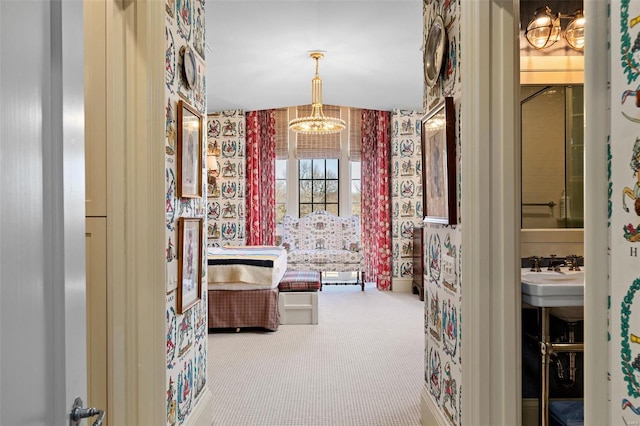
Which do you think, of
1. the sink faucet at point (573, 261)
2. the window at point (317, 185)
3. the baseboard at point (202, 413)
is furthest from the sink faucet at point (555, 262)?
the window at point (317, 185)

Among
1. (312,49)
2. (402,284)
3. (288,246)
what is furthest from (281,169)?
(312,49)

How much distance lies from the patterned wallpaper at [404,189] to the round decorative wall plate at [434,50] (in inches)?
181

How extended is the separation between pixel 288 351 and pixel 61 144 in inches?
136

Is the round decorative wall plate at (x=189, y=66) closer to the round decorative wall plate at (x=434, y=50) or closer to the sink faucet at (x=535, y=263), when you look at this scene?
the round decorative wall plate at (x=434, y=50)

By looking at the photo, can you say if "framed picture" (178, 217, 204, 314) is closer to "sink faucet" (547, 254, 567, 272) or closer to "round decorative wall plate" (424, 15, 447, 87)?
"round decorative wall plate" (424, 15, 447, 87)

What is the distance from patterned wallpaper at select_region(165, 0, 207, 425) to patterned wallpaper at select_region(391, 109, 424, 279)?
16.2 feet

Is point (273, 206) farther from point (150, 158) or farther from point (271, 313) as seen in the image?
point (150, 158)

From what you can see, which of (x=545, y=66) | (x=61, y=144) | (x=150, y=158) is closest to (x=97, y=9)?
(x=150, y=158)

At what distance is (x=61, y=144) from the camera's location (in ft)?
2.38

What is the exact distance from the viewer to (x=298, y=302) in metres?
4.86

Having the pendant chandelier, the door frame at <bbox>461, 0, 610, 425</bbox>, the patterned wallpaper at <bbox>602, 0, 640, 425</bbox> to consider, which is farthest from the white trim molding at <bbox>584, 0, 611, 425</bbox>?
the pendant chandelier

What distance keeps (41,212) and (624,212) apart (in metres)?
0.93

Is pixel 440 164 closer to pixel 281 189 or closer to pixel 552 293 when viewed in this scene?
pixel 552 293

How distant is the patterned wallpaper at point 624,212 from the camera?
2.30 feet
